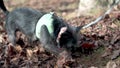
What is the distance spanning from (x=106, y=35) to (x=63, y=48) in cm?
121

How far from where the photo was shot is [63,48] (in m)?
5.93

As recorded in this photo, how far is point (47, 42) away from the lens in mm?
6078

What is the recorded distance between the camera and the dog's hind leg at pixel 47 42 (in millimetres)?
6004

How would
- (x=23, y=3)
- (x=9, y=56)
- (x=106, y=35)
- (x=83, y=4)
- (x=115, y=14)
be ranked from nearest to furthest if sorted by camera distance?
(x=9, y=56) → (x=106, y=35) → (x=115, y=14) → (x=83, y=4) → (x=23, y=3)

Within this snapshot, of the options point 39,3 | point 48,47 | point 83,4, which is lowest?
point 48,47

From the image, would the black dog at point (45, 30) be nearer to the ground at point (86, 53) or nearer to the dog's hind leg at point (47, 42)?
the dog's hind leg at point (47, 42)

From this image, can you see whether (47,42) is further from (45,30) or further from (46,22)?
(46,22)

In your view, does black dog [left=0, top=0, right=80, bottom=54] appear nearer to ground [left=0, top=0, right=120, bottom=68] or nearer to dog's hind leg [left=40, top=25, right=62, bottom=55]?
dog's hind leg [left=40, top=25, right=62, bottom=55]

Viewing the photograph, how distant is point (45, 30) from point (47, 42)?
18cm

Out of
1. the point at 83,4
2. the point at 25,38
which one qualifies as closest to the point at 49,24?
the point at 25,38

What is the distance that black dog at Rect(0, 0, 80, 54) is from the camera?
19.4ft

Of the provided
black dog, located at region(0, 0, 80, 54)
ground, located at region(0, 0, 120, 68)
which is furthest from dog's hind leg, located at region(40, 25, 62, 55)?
ground, located at region(0, 0, 120, 68)

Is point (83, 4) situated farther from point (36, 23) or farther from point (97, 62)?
point (97, 62)

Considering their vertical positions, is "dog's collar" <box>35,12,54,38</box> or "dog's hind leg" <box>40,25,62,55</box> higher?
"dog's collar" <box>35,12,54,38</box>
